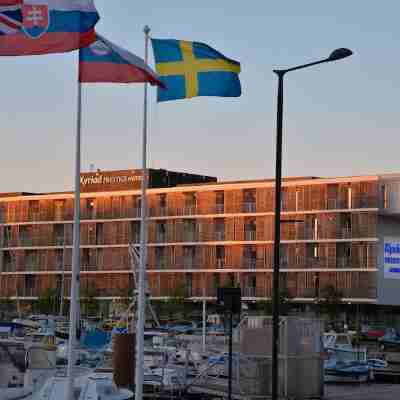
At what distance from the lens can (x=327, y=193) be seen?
337 ft

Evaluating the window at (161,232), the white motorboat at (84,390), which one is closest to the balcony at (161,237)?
the window at (161,232)

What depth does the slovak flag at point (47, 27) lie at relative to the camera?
23078 millimetres

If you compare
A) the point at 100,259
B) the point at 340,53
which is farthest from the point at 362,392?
the point at 100,259

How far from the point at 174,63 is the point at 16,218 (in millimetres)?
99052

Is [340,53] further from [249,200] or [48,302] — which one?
[48,302]

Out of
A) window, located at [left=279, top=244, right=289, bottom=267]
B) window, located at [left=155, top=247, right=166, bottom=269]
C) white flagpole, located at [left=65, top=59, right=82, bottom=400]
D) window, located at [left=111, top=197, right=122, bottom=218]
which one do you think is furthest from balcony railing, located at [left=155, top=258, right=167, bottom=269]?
white flagpole, located at [left=65, top=59, right=82, bottom=400]

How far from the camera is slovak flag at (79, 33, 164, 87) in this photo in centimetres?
2455

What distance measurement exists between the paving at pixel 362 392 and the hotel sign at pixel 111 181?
242 feet

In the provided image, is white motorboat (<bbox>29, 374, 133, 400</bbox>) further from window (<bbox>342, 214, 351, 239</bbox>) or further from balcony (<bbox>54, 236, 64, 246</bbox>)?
balcony (<bbox>54, 236, 64, 246</bbox>)

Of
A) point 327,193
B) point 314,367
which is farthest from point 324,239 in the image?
point 314,367

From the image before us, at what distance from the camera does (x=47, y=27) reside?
23.3 metres

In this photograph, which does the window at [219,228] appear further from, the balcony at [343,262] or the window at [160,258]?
the balcony at [343,262]

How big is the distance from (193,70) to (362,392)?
1727 cm

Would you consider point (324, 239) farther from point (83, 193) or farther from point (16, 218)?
point (16, 218)
